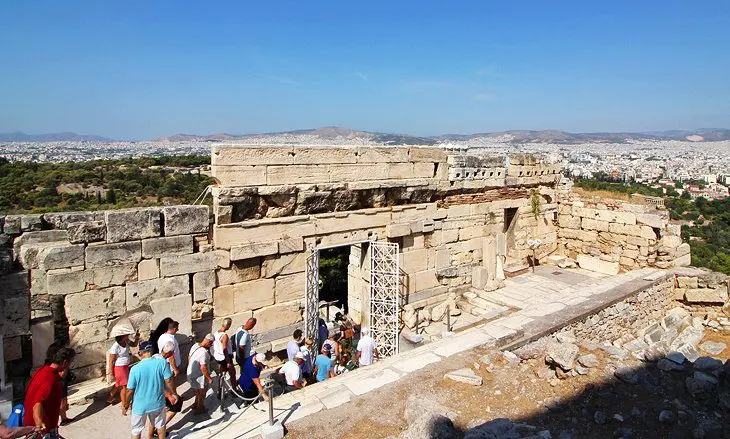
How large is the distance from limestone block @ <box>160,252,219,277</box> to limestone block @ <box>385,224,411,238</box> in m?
3.78

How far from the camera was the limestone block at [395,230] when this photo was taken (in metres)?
10.0

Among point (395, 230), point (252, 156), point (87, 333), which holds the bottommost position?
point (87, 333)

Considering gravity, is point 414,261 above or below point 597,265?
above

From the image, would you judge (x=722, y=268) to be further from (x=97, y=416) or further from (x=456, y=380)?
(x=97, y=416)

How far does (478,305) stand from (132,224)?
7.83 metres

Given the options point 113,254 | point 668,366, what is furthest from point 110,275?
point 668,366

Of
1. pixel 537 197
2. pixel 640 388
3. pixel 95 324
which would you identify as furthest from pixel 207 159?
pixel 640 388

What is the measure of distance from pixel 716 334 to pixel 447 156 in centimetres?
815

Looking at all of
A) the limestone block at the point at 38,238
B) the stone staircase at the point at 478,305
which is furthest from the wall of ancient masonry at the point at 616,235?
the limestone block at the point at 38,238

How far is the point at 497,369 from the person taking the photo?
23.5 ft

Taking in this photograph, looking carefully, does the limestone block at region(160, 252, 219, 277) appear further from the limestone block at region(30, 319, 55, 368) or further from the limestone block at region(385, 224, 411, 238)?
the limestone block at region(385, 224, 411, 238)

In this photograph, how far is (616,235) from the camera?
13.5 meters

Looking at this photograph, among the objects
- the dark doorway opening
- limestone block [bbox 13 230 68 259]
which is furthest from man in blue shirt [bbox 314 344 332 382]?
the dark doorway opening

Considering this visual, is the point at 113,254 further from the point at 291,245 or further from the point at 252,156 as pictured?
the point at 291,245
